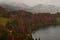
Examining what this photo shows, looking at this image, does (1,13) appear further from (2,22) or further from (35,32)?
(35,32)

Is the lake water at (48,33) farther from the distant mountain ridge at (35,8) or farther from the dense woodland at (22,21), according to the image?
the distant mountain ridge at (35,8)

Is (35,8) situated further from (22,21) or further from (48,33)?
(48,33)

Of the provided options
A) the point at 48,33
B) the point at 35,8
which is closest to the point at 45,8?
the point at 35,8

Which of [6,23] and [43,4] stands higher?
[43,4]

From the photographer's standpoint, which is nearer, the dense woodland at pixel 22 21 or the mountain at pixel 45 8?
the dense woodland at pixel 22 21

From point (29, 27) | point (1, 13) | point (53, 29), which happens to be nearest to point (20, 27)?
point (29, 27)

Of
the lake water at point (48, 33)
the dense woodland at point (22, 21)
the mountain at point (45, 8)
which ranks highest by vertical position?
the mountain at point (45, 8)

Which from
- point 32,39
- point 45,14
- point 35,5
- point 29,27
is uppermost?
point 35,5

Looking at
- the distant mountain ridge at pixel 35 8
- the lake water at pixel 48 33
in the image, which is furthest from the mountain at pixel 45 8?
the lake water at pixel 48 33

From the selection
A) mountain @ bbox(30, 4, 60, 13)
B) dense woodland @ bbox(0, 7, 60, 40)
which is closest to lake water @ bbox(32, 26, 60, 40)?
dense woodland @ bbox(0, 7, 60, 40)
